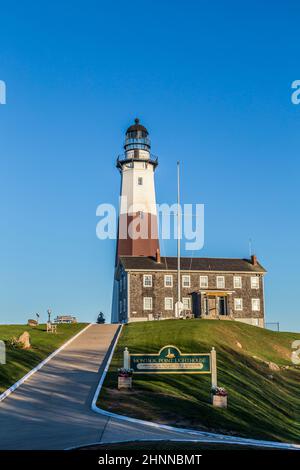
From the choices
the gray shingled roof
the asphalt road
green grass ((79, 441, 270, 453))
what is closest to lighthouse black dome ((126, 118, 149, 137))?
the gray shingled roof

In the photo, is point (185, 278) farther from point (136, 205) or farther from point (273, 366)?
point (273, 366)

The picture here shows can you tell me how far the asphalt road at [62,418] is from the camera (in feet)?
57.0

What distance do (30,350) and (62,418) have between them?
17.7m

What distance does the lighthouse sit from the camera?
7381 centimetres

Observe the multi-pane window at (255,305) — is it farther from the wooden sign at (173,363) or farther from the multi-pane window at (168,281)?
the wooden sign at (173,363)

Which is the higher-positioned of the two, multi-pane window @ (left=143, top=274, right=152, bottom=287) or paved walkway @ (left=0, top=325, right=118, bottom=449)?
multi-pane window @ (left=143, top=274, right=152, bottom=287)

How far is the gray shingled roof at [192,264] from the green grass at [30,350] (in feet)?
41.3

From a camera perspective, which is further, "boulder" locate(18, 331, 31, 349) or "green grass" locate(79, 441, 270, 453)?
"boulder" locate(18, 331, 31, 349)

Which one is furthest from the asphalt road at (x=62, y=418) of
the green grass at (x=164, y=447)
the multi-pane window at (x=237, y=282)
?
the multi-pane window at (x=237, y=282)

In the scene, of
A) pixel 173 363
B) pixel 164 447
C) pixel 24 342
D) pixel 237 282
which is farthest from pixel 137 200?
→ pixel 164 447

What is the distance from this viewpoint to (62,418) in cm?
2064

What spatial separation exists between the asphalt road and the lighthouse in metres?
40.9

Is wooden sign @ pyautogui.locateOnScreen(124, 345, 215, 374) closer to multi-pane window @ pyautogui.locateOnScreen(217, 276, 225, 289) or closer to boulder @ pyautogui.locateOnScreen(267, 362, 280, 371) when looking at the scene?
boulder @ pyautogui.locateOnScreen(267, 362, 280, 371)
